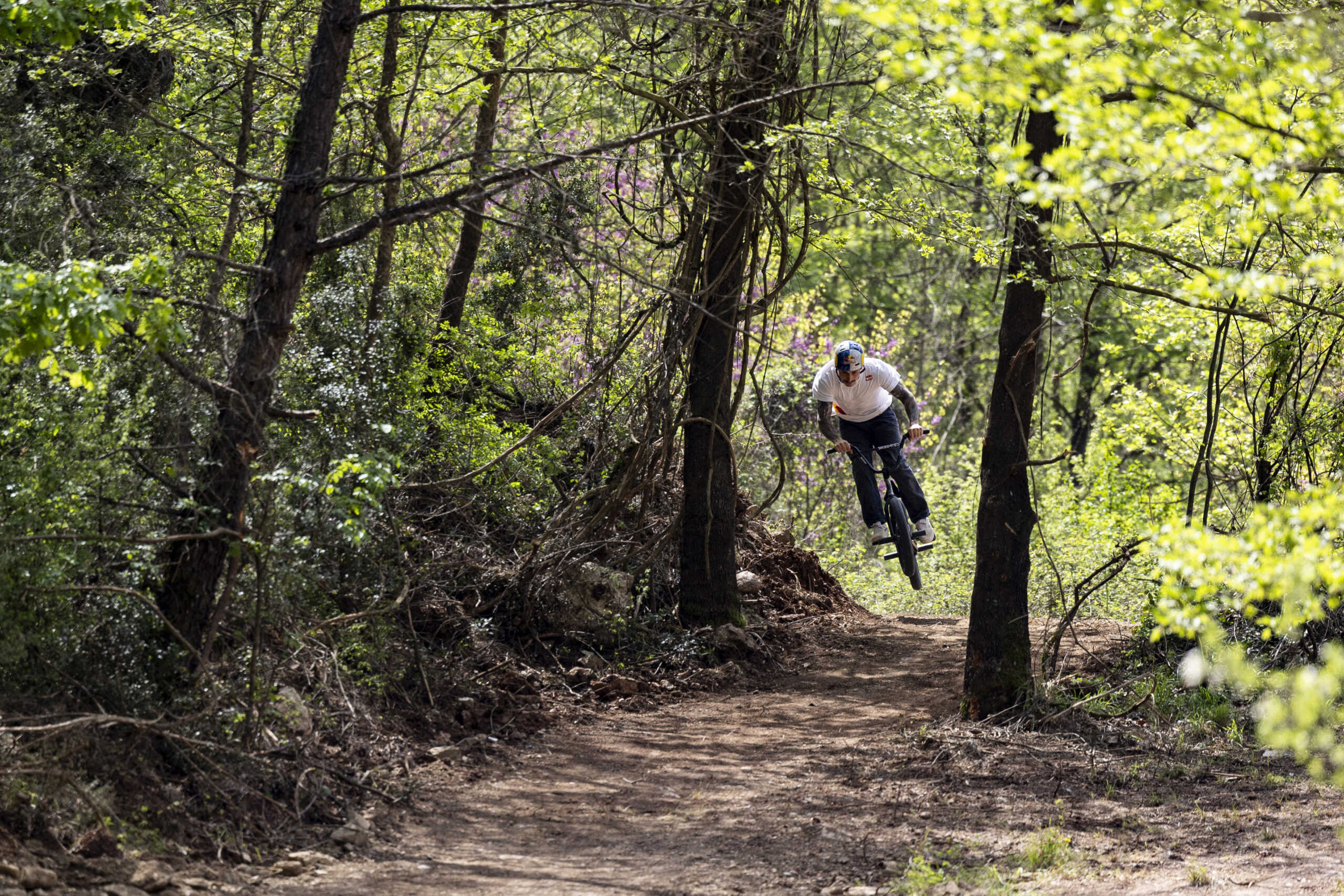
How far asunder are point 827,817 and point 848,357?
12.3 ft

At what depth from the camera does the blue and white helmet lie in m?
8.38

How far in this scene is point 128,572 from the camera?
479 centimetres

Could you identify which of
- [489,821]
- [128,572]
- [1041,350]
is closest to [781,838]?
[489,821]

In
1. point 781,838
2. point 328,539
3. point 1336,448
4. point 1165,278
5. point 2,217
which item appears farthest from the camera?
point 1165,278

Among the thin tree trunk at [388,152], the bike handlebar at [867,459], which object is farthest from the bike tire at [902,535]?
the thin tree trunk at [388,152]

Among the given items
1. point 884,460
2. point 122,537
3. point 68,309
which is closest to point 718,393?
point 884,460

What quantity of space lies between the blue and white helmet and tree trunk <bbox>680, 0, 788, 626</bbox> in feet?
2.58

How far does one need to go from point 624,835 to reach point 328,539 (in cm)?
197

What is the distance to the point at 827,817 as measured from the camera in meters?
5.56

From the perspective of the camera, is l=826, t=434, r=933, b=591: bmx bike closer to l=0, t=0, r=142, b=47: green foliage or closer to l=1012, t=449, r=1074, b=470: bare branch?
l=1012, t=449, r=1074, b=470: bare branch

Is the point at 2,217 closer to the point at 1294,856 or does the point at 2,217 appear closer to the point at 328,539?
the point at 328,539

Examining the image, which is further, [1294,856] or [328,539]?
[328,539]

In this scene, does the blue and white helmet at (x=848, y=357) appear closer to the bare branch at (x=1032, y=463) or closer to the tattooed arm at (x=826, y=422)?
the tattooed arm at (x=826, y=422)

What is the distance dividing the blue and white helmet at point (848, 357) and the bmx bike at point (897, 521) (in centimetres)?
62
